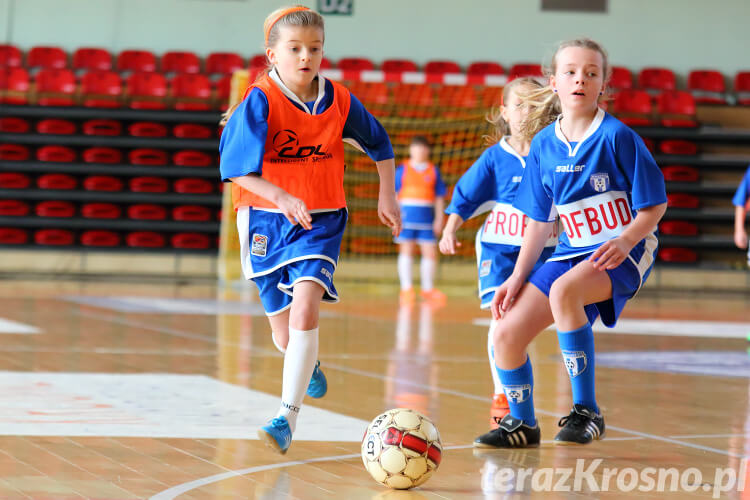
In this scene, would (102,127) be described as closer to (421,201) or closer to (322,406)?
(421,201)

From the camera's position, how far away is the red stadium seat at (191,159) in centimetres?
1518

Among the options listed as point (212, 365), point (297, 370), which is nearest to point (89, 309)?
point (212, 365)

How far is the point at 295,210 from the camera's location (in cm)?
355

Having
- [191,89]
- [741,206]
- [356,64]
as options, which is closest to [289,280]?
[741,206]

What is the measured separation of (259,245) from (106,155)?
11956 millimetres

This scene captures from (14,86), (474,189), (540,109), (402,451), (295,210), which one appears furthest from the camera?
(14,86)

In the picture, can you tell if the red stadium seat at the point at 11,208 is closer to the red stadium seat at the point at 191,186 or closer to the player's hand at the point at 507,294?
the red stadium seat at the point at 191,186

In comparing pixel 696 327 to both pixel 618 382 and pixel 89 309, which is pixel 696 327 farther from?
pixel 89 309

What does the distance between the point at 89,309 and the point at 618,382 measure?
5.44 meters

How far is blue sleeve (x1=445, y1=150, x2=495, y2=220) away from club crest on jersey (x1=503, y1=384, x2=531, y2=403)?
1.26 meters

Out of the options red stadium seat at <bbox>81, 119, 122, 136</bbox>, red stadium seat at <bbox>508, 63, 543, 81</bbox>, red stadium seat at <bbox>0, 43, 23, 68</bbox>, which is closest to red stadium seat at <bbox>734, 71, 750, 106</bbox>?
red stadium seat at <bbox>508, 63, 543, 81</bbox>

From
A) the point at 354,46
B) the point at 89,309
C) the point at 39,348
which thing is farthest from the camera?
the point at 354,46

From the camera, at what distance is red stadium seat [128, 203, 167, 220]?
1506cm

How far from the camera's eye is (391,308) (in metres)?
10.8
